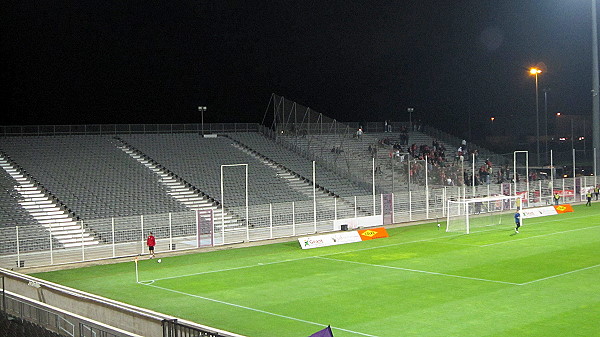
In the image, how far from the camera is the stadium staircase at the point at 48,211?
3222 centimetres

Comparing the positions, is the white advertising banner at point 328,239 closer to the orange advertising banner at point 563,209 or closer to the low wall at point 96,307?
the low wall at point 96,307

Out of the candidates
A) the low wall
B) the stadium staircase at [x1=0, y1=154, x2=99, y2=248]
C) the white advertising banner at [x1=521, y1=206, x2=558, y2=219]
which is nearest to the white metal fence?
the stadium staircase at [x1=0, y1=154, x2=99, y2=248]

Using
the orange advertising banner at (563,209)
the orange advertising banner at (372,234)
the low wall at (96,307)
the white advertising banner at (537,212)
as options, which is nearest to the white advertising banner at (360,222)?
the orange advertising banner at (372,234)

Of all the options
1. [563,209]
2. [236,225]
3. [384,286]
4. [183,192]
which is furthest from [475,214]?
[384,286]

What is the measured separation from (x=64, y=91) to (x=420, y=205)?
25.0 m

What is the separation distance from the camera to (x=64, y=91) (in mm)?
46906

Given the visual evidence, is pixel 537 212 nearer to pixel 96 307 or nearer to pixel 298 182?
pixel 298 182

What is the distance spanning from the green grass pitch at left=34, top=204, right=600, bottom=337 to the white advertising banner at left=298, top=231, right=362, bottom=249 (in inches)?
20.0

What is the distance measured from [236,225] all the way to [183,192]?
5.71m

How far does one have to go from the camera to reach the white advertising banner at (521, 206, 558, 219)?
44.4m

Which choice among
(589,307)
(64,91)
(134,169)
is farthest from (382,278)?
(64,91)

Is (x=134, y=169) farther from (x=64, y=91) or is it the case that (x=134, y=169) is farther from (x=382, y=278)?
(x=382, y=278)

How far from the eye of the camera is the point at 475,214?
1625 inches

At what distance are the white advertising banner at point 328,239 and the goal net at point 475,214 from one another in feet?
20.5
